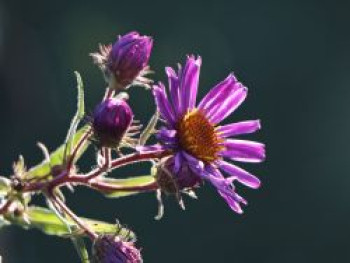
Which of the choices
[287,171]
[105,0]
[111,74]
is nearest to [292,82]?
[287,171]

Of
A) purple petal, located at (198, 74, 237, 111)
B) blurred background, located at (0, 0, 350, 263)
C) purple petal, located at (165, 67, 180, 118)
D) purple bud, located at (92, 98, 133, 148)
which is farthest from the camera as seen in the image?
blurred background, located at (0, 0, 350, 263)

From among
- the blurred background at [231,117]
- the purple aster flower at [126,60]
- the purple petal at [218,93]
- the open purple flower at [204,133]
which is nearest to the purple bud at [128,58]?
the purple aster flower at [126,60]

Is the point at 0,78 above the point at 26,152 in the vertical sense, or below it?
above

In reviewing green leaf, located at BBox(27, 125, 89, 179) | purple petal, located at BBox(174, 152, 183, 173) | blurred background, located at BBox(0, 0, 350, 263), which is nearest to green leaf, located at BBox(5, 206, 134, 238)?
green leaf, located at BBox(27, 125, 89, 179)

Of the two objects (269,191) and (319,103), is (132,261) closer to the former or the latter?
(269,191)

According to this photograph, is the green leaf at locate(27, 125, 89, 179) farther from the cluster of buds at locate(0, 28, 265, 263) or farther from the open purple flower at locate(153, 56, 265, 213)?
the open purple flower at locate(153, 56, 265, 213)

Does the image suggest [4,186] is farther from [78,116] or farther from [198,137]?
[198,137]
